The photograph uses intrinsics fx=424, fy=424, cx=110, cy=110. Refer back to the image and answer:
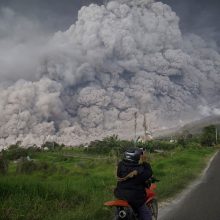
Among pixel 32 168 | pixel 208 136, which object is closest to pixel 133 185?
pixel 32 168

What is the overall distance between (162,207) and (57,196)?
331 cm

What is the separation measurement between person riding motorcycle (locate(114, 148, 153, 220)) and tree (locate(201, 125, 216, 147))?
97227 millimetres

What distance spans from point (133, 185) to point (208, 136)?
101798mm

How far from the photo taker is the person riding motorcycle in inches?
312

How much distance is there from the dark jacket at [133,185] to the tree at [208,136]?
97.2 meters

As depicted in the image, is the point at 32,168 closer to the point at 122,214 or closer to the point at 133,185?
the point at 133,185

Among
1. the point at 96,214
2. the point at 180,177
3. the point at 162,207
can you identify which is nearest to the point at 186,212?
the point at 162,207

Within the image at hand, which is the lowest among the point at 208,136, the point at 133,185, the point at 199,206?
the point at 199,206

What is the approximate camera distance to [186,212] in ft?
40.1

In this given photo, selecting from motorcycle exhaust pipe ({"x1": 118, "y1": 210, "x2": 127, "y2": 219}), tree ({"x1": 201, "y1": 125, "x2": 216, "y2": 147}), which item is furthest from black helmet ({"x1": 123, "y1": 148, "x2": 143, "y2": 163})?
tree ({"x1": 201, "y1": 125, "x2": 216, "y2": 147})

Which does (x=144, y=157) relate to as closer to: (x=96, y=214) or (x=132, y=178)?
(x=132, y=178)

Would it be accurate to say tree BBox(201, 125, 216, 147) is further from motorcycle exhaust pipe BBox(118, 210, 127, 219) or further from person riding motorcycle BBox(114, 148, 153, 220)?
motorcycle exhaust pipe BBox(118, 210, 127, 219)

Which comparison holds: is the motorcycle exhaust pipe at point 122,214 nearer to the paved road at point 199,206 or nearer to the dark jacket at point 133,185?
the dark jacket at point 133,185

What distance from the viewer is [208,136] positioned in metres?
107
